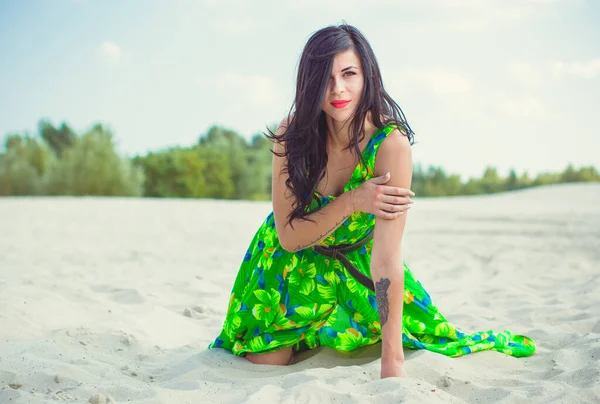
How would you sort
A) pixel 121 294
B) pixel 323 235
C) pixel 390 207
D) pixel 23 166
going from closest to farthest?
1. pixel 390 207
2. pixel 323 235
3. pixel 121 294
4. pixel 23 166

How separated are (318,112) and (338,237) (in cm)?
60

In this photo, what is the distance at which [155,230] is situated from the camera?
8570 mm

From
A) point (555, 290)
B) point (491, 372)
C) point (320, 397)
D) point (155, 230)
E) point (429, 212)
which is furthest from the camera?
point (429, 212)

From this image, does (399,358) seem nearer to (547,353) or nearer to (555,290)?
(547,353)

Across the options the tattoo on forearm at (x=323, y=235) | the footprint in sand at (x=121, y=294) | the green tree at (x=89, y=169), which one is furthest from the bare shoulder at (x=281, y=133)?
the green tree at (x=89, y=169)

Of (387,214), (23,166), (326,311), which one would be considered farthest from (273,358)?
(23,166)

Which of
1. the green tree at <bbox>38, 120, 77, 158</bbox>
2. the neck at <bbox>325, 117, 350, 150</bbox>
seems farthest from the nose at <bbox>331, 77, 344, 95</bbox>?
the green tree at <bbox>38, 120, 77, 158</bbox>

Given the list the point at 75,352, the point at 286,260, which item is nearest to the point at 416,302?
the point at 286,260

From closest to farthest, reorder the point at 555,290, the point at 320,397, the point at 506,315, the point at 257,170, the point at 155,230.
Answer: the point at 320,397
the point at 506,315
the point at 555,290
the point at 155,230
the point at 257,170

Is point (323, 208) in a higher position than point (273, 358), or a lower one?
higher

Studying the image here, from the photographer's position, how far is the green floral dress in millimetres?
2760

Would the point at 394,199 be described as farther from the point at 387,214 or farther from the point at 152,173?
the point at 152,173

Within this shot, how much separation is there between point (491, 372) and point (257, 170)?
842 inches

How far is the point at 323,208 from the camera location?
2541 mm
